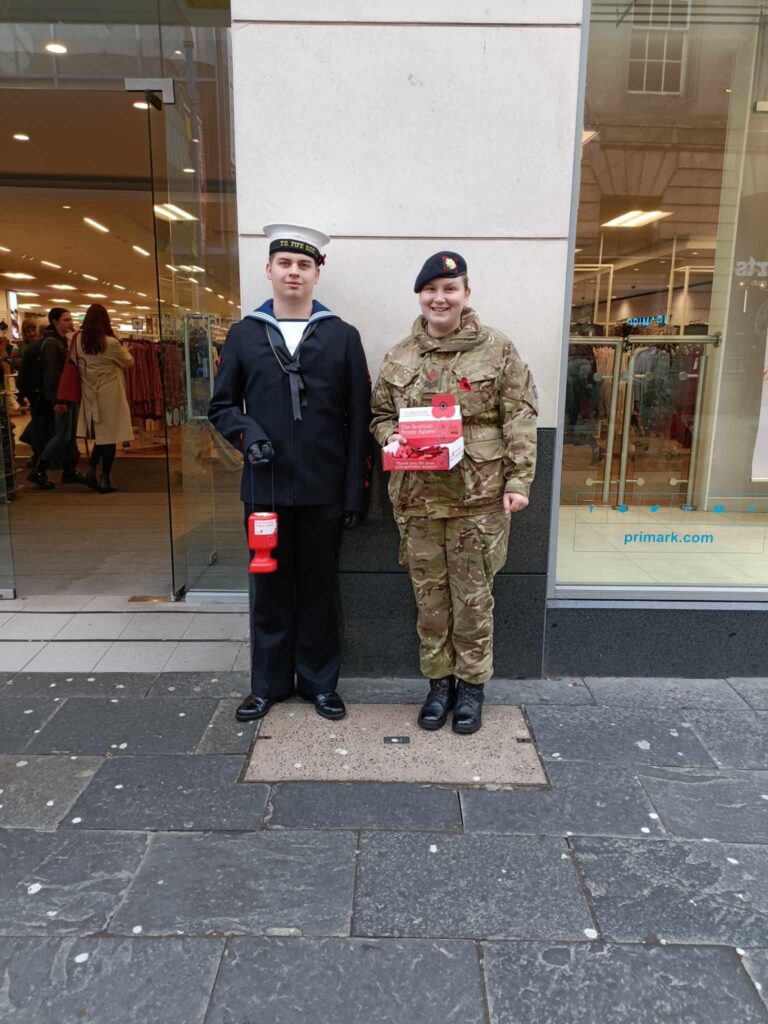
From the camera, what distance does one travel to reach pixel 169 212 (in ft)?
16.0

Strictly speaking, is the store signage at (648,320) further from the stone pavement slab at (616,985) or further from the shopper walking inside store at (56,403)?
the shopper walking inside store at (56,403)

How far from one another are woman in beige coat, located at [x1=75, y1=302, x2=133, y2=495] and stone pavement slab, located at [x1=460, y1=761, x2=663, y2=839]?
7.11 meters

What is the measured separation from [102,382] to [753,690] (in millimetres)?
7555

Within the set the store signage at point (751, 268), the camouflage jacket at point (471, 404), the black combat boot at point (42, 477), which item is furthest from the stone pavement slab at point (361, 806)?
the black combat boot at point (42, 477)

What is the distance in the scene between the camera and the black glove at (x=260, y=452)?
9.91 feet

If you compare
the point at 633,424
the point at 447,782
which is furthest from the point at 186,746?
the point at 633,424

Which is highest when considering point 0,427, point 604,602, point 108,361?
point 108,361

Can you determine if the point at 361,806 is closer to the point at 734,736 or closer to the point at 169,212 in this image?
the point at 734,736

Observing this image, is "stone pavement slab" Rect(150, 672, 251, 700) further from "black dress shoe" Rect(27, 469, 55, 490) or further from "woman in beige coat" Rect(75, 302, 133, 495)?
"black dress shoe" Rect(27, 469, 55, 490)

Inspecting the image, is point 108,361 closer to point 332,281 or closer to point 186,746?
point 332,281

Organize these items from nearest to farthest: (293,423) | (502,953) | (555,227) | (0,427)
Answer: (502,953)
(293,423)
(555,227)
(0,427)

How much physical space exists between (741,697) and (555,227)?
2527 millimetres

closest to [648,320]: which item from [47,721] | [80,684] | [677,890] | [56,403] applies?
[677,890]

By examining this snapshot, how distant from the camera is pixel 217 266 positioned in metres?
5.13
